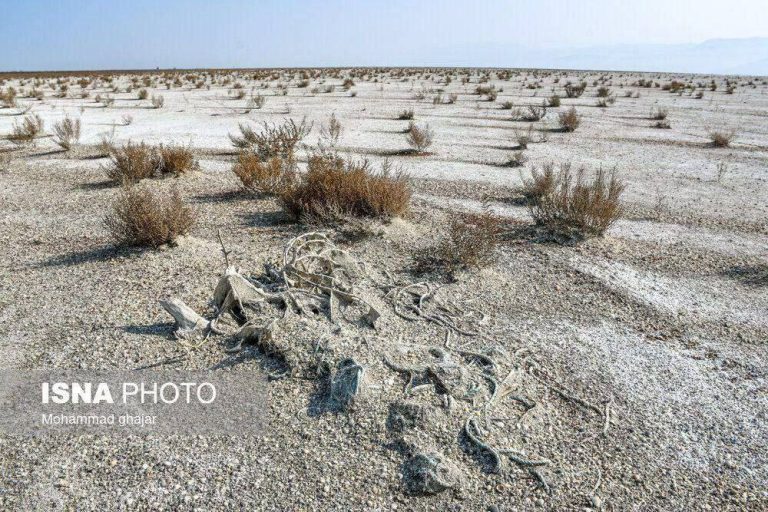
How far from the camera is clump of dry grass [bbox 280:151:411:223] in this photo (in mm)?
6707

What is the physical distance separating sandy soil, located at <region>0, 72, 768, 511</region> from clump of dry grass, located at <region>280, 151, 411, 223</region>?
10.9 inches

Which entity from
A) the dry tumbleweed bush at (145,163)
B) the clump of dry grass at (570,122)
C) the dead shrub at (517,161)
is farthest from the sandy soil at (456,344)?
the clump of dry grass at (570,122)

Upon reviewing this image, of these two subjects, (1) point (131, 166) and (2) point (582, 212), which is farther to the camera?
(1) point (131, 166)

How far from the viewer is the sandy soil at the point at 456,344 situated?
2961mm

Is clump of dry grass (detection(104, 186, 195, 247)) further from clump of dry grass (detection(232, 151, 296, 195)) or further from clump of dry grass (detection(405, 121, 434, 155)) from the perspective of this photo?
clump of dry grass (detection(405, 121, 434, 155))

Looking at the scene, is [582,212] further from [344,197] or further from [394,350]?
[394,350]

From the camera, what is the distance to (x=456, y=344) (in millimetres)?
4277

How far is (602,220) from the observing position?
6.57m

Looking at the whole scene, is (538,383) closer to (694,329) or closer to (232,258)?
(694,329)

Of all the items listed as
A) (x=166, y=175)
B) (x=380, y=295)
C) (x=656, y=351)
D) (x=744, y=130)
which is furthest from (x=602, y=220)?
(x=744, y=130)

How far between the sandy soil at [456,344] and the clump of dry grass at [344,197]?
10.9 inches

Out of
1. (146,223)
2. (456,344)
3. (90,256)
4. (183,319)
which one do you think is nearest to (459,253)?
(456,344)

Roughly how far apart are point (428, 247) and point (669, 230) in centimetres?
338

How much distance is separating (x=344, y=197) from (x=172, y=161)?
3.81m
